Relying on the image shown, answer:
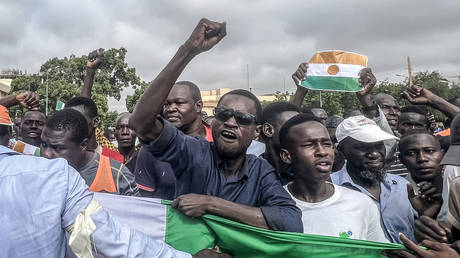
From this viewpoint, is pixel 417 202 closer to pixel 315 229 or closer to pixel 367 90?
pixel 315 229

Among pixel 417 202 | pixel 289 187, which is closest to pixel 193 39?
pixel 289 187

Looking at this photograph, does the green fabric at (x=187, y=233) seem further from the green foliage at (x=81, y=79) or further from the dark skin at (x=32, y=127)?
the green foliage at (x=81, y=79)

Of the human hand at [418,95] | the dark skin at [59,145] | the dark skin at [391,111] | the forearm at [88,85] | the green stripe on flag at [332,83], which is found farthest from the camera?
the green stripe on flag at [332,83]

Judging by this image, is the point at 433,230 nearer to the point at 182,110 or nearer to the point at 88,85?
the point at 182,110

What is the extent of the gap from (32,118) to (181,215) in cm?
394

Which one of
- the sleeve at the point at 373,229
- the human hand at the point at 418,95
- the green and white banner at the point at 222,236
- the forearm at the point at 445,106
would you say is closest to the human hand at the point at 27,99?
the green and white banner at the point at 222,236

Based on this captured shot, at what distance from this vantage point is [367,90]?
5.18 meters

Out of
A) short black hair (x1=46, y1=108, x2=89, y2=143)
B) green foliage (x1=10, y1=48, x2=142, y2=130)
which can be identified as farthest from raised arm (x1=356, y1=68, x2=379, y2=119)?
green foliage (x1=10, y1=48, x2=142, y2=130)

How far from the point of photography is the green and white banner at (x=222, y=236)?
231cm

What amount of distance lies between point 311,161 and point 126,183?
4.72 feet

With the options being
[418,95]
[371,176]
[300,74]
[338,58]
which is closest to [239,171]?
[371,176]

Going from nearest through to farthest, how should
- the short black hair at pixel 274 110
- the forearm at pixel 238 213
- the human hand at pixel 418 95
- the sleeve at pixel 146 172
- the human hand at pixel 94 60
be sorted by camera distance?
the forearm at pixel 238 213 < the sleeve at pixel 146 172 < the short black hair at pixel 274 110 < the human hand at pixel 418 95 < the human hand at pixel 94 60

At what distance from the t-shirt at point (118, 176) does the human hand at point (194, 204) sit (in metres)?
0.96

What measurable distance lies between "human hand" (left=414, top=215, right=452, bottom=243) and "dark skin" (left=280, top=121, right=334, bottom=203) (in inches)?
24.3
